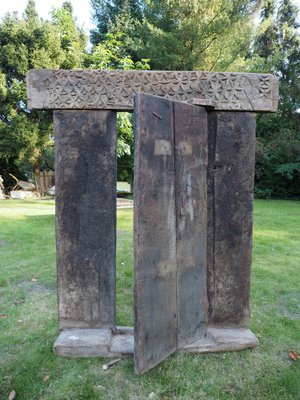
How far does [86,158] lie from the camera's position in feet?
7.10

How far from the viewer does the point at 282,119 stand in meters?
16.8

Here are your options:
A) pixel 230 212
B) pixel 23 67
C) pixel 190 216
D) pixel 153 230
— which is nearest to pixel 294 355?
pixel 230 212

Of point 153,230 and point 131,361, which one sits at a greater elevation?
point 153,230

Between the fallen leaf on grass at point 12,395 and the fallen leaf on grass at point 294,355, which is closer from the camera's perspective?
the fallen leaf on grass at point 12,395

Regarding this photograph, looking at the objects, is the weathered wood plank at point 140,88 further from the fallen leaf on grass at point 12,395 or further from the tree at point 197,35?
the tree at point 197,35

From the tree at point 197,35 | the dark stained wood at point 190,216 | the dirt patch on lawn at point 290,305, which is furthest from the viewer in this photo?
the tree at point 197,35

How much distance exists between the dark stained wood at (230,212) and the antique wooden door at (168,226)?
0.11 metres

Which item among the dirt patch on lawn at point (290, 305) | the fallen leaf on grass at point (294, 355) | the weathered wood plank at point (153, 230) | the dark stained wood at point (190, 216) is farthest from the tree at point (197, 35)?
the fallen leaf on grass at point (294, 355)

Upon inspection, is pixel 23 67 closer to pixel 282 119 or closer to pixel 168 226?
pixel 282 119

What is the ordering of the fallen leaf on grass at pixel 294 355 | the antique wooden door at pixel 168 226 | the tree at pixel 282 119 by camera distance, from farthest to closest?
the tree at pixel 282 119 → the fallen leaf on grass at pixel 294 355 → the antique wooden door at pixel 168 226

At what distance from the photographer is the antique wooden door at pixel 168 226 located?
1.83 meters

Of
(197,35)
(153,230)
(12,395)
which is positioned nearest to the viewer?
(12,395)

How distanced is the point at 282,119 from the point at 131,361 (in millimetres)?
17456

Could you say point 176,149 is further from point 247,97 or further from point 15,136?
point 15,136
